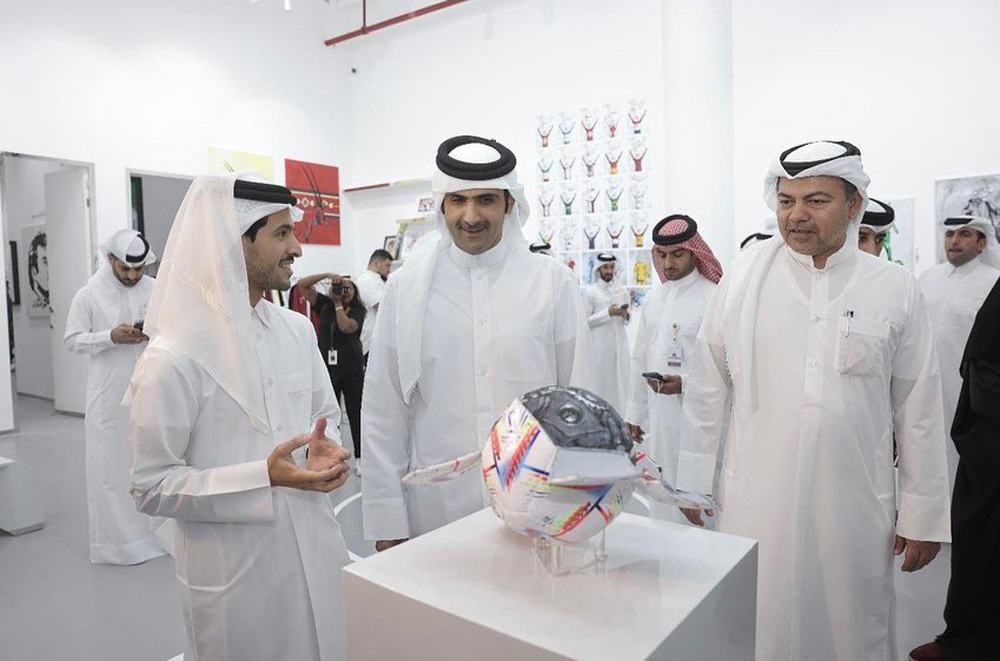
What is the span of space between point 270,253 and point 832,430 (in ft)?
5.77

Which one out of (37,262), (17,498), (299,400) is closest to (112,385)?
(17,498)

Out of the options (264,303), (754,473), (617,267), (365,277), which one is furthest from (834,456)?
(365,277)

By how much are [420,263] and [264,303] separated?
527 millimetres

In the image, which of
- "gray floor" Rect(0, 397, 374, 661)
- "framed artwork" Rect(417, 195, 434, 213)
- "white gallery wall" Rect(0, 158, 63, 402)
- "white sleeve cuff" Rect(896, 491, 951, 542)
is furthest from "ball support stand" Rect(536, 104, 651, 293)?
"white sleeve cuff" Rect(896, 491, 951, 542)

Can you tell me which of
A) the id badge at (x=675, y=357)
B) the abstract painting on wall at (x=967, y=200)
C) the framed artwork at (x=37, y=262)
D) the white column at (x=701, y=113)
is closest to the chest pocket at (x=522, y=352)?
the id badge at (x=675, y=357)

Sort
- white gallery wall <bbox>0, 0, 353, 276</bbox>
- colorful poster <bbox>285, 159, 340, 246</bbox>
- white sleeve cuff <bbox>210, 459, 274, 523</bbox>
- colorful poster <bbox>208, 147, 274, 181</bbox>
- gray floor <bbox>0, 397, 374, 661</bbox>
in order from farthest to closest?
colorful poster <bbox>285, 159, 340, 246</bbox>
colorful poster <bbox>208, 147, 274, 181</bbox>
white gallery wall <bbox>0, 0, 353, 276</bbox>
gray floor <bbox>0, 397, 374, 661</bbox>
white sleeve cuff <bbox>210, 459, 274, 523</bbox>

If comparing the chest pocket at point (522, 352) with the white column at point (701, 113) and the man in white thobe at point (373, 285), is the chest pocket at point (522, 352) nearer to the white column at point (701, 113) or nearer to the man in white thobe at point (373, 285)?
the white column at point (701, 113)

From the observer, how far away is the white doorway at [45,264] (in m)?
7.40

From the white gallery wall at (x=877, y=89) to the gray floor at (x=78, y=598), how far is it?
5313 millimetres

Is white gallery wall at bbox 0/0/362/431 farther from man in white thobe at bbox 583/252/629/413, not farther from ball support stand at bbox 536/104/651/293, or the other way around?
man in white thobe at bbox 583/252/629/413

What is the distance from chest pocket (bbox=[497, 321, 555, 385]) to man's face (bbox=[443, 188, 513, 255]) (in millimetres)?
278

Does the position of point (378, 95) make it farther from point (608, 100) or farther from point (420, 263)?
point (420, 263)

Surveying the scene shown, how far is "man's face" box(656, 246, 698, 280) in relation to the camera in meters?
4.23

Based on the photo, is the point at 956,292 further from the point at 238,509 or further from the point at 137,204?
the point at 137,204
